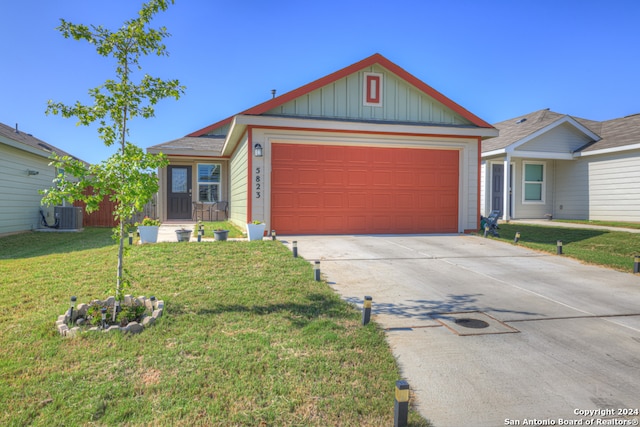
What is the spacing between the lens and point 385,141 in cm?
1129

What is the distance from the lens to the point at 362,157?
11.2 metres

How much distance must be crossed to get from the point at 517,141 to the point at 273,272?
1331 centimetres

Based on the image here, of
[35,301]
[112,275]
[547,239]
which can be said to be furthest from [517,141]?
[35,301]

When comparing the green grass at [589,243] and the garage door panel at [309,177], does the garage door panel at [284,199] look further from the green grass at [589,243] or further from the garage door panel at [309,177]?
the green grass at [589,243]

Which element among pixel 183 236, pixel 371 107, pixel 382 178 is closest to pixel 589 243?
pixel 382 178

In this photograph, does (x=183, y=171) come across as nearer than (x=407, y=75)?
No

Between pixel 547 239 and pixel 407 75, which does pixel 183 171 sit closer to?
pixel 407 75

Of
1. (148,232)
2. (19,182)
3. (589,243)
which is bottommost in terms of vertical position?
(589,243)

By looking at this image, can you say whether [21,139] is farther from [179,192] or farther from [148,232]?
[148,232]

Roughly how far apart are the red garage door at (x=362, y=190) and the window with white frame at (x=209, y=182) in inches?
297

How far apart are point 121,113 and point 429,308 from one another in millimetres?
4407

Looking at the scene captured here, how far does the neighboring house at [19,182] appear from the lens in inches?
469

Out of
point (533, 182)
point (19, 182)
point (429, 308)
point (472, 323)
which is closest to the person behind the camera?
point (472, 323)

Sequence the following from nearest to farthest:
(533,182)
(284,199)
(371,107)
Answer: (284,199), (371,107), (533,182)
